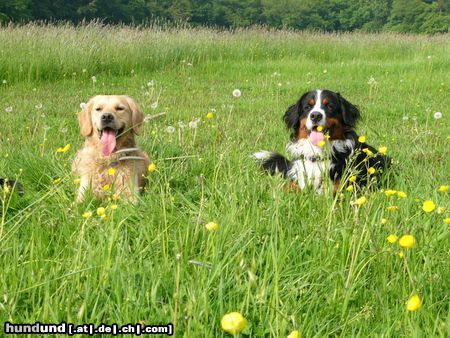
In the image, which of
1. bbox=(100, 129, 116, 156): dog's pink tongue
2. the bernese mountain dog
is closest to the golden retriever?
bbox=(100, 129, 116, 156): dog's pink tongue

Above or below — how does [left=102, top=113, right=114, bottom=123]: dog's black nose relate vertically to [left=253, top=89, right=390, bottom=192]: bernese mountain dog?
above

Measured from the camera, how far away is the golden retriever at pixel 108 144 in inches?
140

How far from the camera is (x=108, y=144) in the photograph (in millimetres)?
3734

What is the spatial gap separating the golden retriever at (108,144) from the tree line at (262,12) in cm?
2717

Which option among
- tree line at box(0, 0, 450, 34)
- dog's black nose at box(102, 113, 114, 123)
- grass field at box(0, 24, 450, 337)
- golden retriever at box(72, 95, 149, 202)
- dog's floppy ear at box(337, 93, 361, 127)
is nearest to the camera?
grass field at box(0, 24, 450, 337)

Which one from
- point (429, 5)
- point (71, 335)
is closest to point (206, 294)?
point (71, 335)

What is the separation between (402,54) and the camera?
1363 cm

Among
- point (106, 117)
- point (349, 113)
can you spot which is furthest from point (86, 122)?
point (349, 113)

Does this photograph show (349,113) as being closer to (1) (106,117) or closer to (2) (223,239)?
(1) (106,117)

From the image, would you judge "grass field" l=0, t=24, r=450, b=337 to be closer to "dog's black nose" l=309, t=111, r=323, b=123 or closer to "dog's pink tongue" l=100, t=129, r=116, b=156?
"dog's pink tongue" l=100, t=129, r=116, b=156

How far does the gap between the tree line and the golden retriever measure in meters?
27.2

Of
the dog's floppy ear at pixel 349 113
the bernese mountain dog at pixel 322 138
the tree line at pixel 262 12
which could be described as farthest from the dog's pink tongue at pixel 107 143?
the tree line at pixel 262 12

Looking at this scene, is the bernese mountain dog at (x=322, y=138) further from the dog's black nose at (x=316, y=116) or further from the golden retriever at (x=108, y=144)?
the golden retriever at (x=108, y=144)

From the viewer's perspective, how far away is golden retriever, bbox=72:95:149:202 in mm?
3564
